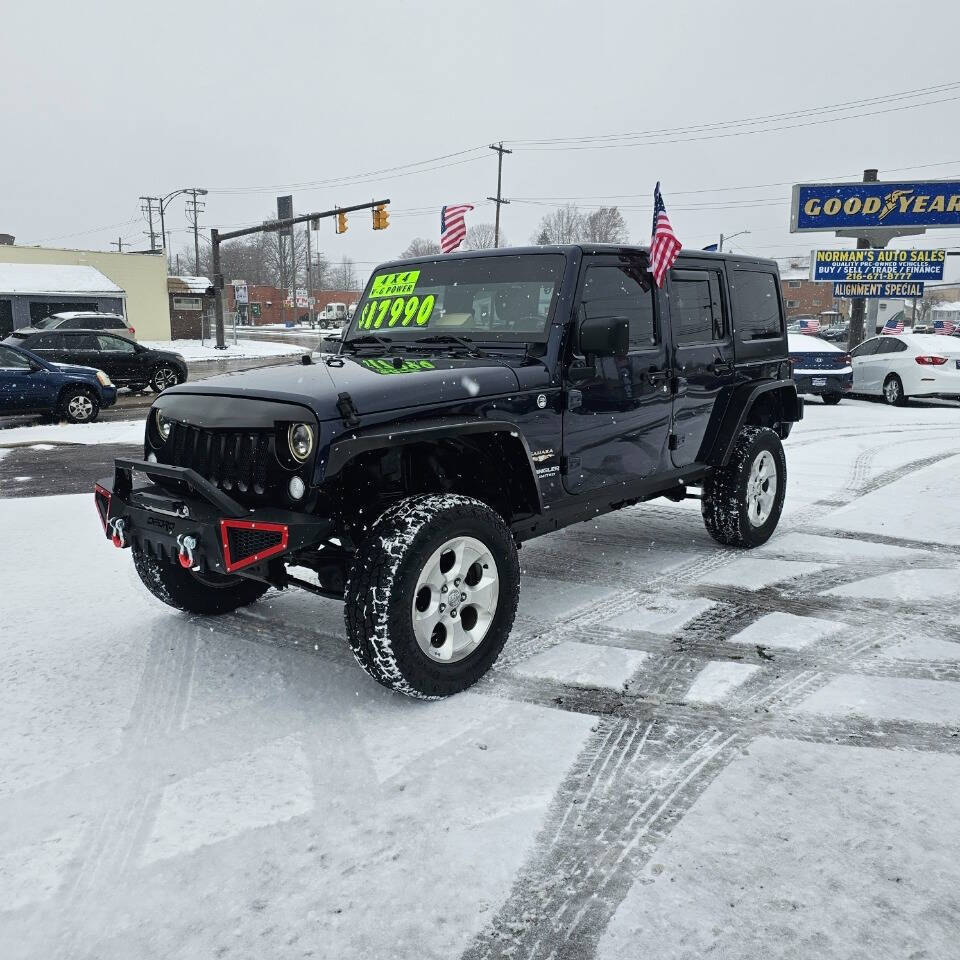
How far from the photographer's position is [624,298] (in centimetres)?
478

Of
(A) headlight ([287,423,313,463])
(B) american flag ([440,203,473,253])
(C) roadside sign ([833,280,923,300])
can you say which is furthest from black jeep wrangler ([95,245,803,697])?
(C) roadside sign ([833,280,923,300])

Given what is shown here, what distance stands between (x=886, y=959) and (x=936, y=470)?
8376mm

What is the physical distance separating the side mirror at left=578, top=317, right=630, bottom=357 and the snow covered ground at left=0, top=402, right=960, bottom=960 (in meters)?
1.53

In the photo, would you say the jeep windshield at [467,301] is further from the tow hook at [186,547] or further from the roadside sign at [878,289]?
the roadside sign at [878,289]

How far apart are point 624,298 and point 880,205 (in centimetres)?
2780

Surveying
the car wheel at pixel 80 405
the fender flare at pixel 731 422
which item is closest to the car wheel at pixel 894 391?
the fender flare at pixel 731 422

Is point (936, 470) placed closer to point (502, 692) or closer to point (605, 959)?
point (502, 692)

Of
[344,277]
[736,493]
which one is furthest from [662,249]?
[344,277]

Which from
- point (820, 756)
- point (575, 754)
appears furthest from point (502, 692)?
point (820, 756)

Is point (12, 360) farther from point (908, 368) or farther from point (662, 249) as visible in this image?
point (908, 368)

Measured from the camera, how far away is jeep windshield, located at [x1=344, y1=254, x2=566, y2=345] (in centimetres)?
443

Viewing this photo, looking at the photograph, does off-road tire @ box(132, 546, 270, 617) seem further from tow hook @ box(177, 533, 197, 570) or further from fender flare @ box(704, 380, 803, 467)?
fender flare @ box(704, 380, 803, 467)

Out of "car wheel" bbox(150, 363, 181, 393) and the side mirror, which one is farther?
"car wheel" bbox(150, 363, 181, 393)

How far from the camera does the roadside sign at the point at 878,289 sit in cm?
2744
